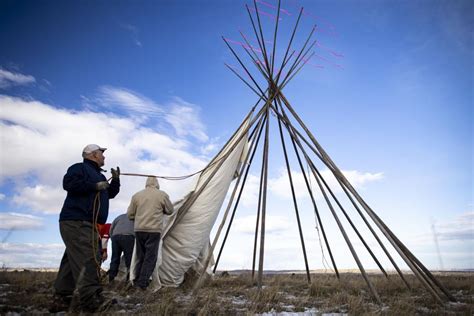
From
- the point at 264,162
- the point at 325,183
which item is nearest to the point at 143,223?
the point at 264,162

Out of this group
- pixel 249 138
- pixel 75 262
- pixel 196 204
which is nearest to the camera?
pixel 75 262

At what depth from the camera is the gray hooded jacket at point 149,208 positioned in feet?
15.0

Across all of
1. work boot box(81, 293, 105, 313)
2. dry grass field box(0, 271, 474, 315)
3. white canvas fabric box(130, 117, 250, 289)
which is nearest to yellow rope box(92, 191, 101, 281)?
work boot box(81, 293, 105, 313)

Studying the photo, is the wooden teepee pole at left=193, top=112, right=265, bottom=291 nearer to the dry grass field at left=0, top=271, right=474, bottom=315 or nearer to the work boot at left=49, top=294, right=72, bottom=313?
the dry grass field at left=0, top=271, right=474, bottom=315

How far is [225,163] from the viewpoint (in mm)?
5387

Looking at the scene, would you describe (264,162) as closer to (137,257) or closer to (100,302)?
(137,257)

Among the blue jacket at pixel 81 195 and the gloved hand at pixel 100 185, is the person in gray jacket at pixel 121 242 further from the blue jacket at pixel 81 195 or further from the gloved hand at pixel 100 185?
the gloved hand at pixel 100 185

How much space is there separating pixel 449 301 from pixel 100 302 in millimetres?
4137

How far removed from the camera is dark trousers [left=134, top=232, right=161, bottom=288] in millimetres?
4461

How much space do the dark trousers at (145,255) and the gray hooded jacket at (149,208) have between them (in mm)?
100

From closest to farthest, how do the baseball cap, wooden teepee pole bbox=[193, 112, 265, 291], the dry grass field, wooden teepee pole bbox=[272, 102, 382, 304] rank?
the dry grass field → the baseball cap → wooden teepee pole bbox=[272, 102, 382, 304] → wooden teepee pole bbox=[193, 112, 265, 291]

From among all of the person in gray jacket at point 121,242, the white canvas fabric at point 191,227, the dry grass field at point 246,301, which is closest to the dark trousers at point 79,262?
the dry grass field at point 246,301

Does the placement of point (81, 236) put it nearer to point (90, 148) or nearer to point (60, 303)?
point (60, 303)

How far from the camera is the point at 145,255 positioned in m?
4.54
